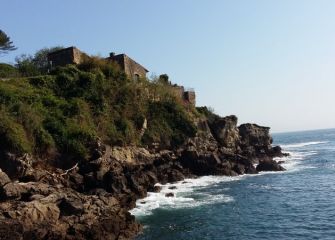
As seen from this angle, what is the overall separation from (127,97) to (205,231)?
26333mm

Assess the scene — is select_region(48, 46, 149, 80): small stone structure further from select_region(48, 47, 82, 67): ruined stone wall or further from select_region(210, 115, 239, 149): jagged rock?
select_region(210, 115, 239, 149): jagged rock

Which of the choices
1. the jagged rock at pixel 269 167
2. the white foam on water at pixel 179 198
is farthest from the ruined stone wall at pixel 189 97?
the white foam on water at pixel 179 198

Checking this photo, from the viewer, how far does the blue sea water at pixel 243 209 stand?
27.6 meters

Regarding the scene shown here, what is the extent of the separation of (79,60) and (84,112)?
11.9 m

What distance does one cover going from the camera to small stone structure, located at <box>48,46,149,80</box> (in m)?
53.1

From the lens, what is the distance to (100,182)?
35906 millimetres

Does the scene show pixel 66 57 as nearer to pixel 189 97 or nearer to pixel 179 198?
pixel 189 97

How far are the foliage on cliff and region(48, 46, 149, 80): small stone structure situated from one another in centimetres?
217

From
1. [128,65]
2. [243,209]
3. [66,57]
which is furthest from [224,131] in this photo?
[243,209]

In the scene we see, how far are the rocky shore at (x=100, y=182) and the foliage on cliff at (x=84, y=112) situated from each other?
144 centimetres

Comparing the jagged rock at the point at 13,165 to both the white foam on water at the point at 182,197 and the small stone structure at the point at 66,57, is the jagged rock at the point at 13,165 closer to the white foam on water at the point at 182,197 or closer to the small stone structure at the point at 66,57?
the white foam on water at the point at 182,197

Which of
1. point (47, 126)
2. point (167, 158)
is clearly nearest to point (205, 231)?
point (47, 126)

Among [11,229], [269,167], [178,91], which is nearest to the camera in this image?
[11,229]

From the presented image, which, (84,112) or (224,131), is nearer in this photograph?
(84,112)
